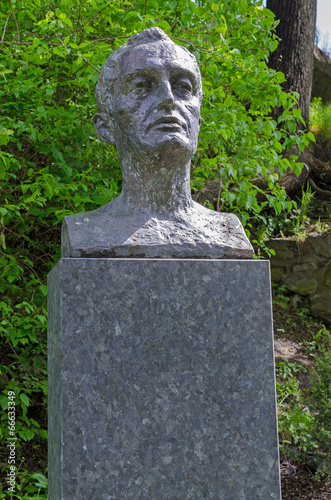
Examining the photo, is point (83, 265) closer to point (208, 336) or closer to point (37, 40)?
point (208, 336)

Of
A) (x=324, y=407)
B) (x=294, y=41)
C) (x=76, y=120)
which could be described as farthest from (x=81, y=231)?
(x=294, y=41)

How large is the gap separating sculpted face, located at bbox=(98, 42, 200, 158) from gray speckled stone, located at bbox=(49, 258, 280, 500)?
0.51 metres

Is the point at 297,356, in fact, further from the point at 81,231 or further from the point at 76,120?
the point at 81,231

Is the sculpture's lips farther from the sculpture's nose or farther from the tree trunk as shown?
the tree trunk

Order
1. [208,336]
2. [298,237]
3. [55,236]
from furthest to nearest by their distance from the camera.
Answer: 1. [298,237]
2. [55,236]
3. [208,336]

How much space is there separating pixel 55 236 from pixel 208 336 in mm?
2424

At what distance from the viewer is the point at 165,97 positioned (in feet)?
7.27

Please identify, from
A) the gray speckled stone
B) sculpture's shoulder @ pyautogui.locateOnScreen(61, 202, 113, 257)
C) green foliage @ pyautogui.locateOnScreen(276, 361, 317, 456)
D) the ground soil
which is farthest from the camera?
green foliage @ pyautogui.locateOnScreen(276, 361, 317, 456)

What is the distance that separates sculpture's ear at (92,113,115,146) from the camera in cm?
253

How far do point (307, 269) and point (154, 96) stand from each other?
190 inches

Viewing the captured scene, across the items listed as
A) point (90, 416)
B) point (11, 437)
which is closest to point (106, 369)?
point (90, 416)

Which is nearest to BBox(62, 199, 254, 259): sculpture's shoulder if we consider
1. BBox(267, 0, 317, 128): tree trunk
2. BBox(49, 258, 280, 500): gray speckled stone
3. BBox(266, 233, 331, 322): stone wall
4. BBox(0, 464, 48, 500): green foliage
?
BBox(49, 258, 280, 500): gray speckled stone

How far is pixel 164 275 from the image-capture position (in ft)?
6.95

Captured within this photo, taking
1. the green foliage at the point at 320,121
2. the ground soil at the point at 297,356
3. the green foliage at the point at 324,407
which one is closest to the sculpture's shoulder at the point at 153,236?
the green foliage at the point at 324,407
